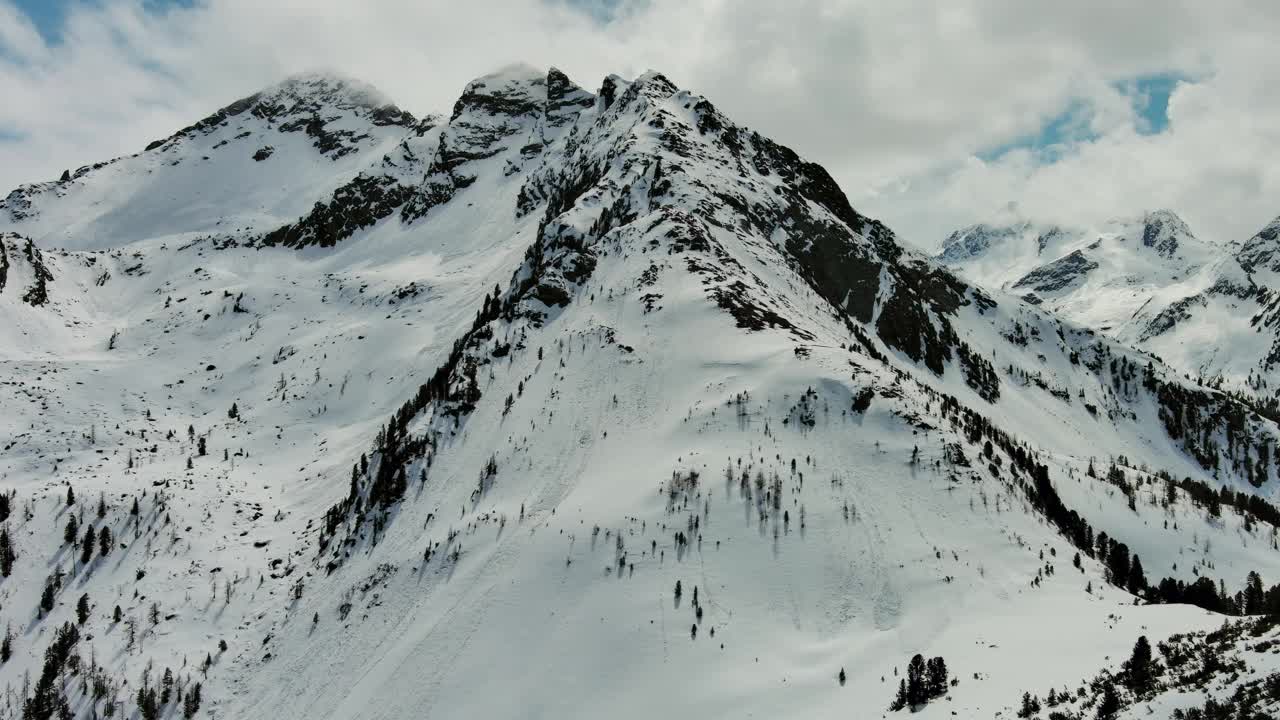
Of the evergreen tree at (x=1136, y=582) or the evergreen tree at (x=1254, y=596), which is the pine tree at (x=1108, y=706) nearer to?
the evergreen tree at (x=1254, y=596)

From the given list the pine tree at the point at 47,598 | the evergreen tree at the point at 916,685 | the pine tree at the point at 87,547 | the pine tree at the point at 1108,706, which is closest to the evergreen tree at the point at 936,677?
the evergreen tree at the point at 916,685

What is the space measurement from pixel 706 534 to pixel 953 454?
68.6 feet

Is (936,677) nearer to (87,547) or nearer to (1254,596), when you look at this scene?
(1254,596)

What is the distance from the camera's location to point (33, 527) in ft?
287

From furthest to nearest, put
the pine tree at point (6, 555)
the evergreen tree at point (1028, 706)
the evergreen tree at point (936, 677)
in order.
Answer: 1. the pine tree at point (6, 555)
2. the evergreen tree at point (936, 677)
3. the evergreen tree at point (1028, 706)

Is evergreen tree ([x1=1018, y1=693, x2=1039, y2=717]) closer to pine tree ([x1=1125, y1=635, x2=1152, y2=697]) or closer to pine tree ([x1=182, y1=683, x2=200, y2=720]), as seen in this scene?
pine tree ([x1=1125, y1=635, x2=1152, y2=697])

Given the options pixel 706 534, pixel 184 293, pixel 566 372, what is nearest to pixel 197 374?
pixel 184 293

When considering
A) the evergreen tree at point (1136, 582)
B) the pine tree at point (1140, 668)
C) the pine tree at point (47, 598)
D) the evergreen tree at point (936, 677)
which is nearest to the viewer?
Answer: the pine tree at point (1140, 668)

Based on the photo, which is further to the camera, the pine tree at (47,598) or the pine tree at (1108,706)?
the pine tree at (47,598)

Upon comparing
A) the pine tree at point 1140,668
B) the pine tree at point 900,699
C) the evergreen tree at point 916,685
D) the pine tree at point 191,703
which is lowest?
the pine tree at point 191,703

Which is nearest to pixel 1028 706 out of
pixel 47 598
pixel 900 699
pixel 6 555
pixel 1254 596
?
pixel 900 699

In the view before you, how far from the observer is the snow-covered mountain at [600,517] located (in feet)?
151

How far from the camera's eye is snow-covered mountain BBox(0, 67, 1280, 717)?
46.1 metres

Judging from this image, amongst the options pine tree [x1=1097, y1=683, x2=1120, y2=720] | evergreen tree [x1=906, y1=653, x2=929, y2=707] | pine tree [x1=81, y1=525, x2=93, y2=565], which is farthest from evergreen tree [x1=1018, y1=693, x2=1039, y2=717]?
pine tree [x1=81, y1=525, x2=93, y2=565]
